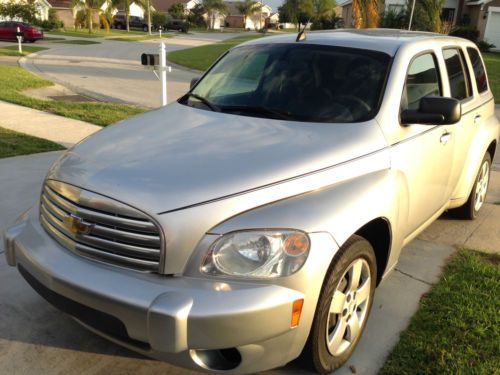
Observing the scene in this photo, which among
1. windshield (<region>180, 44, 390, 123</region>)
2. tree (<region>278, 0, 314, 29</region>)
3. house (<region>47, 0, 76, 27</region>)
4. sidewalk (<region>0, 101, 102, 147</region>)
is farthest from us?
tree (<region>278, 0, 314, 29</region>)

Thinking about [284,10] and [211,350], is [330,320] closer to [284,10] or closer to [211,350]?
[211,350]

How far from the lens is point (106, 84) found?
15445 millimetres

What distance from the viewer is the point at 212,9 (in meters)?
79.7

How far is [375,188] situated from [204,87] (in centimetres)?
189

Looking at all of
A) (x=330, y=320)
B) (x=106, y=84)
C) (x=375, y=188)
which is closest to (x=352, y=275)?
(x=330, y=320)

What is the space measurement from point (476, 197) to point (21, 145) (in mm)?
5772

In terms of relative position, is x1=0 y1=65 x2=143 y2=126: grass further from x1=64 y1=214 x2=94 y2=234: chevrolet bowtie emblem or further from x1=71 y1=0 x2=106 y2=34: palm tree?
x1=71 y1=0 x2=106 y2=34: palm tree

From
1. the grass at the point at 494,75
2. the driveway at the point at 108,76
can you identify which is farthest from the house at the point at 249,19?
the driveway at the point at 108,76

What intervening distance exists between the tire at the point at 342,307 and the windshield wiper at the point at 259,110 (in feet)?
3.41

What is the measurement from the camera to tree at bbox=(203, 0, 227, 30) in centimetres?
7906

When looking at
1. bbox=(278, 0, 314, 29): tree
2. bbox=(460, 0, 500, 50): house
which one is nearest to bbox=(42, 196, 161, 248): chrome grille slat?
bbox=(460, 0, 500, 50): house

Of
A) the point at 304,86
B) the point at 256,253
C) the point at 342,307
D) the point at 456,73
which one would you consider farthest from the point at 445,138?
the point at 256,253

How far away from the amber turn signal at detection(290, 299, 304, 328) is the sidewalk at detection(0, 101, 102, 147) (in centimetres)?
590

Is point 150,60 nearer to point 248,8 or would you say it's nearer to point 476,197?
point 476,197
